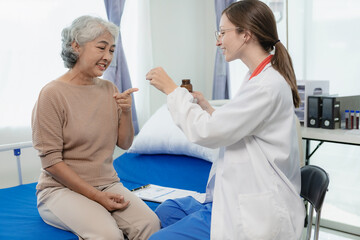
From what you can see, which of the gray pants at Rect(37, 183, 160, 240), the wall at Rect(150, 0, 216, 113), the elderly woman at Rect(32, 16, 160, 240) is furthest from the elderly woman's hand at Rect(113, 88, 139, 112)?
the wall at Rect(150, 0, 216, 113)

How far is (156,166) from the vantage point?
2439 millimetres

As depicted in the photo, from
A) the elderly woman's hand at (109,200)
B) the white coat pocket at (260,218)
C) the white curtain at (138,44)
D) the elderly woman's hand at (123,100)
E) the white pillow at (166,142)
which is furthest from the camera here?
the white curtain at (138,44)

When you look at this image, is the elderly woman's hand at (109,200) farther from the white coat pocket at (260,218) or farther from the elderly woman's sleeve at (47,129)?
the white coat pocket at (260,218)

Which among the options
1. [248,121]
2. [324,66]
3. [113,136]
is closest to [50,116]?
[113,136]

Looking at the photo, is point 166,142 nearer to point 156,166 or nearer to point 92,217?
point 156,166

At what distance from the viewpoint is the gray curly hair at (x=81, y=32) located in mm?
1702

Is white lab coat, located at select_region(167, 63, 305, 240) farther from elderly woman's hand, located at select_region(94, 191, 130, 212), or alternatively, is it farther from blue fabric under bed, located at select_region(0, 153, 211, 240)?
blue fabric under bed, located at select_region(0, 153, 211, 240)

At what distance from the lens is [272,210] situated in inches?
46.6

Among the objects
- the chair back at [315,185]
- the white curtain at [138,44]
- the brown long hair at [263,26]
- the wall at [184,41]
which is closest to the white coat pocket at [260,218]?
the chair back at [315,185]

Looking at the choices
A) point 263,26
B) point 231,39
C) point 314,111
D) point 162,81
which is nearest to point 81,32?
point 162,81

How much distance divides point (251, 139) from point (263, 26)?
14.9 inches

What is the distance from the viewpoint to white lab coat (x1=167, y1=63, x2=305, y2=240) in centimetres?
118

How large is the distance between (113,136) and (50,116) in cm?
31

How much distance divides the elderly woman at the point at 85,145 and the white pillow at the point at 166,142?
64 centimetres
